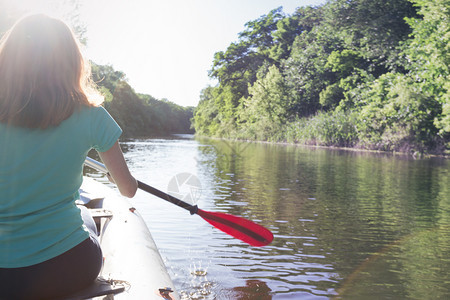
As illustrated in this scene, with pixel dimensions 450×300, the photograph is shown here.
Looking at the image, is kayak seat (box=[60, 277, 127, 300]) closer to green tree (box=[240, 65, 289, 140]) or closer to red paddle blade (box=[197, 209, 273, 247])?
red paddle blade (box=[197, 209, 273, 247])

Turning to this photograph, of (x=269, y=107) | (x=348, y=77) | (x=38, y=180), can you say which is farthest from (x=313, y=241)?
(x=269, y=107)

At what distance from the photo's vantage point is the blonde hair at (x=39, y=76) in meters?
1.32

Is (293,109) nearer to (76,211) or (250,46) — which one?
(250,46)

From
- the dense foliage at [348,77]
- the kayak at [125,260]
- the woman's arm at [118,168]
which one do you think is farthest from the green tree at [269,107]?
the woman's arm at [118,168]

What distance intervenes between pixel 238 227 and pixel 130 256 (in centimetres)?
110

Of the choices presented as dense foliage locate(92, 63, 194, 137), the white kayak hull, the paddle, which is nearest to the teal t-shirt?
the white kayak hull

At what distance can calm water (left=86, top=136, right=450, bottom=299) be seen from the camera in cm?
307

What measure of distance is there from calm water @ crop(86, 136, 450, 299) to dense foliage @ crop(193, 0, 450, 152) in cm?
1072

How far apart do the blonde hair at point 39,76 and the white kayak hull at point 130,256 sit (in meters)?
0.76

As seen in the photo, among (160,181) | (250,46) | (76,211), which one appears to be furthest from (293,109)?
(76,211)

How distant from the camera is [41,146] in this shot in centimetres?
133

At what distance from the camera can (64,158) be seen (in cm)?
136

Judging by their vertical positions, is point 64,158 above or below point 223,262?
above

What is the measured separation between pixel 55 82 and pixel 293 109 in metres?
31.8
